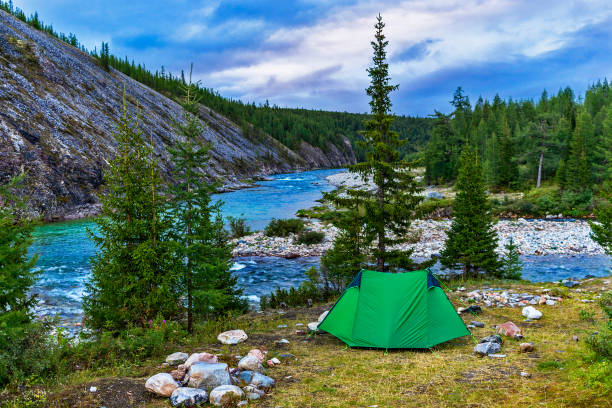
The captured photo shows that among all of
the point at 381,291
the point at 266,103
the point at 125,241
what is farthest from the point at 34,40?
the point at 266,103

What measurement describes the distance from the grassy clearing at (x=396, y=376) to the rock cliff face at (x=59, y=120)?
1419cm

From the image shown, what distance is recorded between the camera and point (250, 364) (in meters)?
8.02

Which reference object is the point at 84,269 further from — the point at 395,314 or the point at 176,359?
the point at 395,314

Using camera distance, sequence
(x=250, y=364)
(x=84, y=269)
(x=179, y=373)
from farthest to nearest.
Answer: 1. (x=84, y=269)
2. (x=250, y=364)
3. (x=179, y=373)

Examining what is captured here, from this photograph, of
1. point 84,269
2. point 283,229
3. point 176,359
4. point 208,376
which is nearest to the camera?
point 208,376

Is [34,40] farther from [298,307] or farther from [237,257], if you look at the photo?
[298,307]

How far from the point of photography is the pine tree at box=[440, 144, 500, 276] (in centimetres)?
1978

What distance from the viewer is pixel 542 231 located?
34.2 meters

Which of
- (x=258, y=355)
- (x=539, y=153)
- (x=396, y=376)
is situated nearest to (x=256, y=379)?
(x=258, y=355)

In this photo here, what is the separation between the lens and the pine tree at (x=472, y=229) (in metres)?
19.8

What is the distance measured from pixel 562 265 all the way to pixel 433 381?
21.7 m

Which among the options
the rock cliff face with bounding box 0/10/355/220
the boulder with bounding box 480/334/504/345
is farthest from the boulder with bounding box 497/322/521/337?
the rock cliff face with bounding box 0/10/355/220

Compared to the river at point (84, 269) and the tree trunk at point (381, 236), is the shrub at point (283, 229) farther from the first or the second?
the tree trunk at point (381, 236)

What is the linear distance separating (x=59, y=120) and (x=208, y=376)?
51.0m
